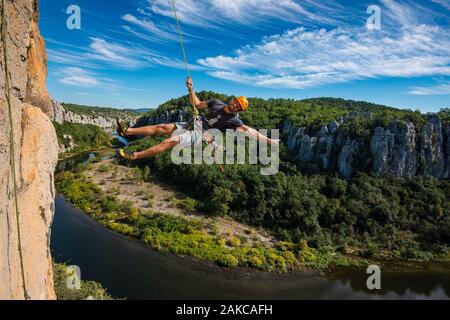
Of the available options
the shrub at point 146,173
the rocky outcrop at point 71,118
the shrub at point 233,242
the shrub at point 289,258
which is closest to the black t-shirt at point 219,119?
the shrub at point 289,258

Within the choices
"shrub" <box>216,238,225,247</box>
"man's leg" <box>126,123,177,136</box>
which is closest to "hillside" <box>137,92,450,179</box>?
"shrub" <box>216,238,225,247</box>

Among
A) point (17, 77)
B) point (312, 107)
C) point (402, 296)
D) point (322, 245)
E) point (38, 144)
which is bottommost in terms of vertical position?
point (402, 296)

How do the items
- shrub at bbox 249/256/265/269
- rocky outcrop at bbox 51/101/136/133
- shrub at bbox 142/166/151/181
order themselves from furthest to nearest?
rocky outcrop at bbox 51/101/136/133 → shrub at bbox 142/166/151/181 → shrub at bbox 249/256/265/269

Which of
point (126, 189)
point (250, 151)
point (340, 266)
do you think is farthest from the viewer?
point (250, 151)

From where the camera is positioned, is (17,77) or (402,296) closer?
(17,77)

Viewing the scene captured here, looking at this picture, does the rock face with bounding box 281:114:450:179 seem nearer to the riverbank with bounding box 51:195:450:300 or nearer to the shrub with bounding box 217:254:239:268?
the riverbank with bounding box 51:195:450:300

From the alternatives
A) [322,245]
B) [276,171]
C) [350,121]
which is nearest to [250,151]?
[276,171]

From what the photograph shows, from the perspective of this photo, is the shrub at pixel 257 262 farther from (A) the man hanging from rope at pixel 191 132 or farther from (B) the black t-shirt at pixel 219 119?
(B) the black t-shirt at pixel 219 119
